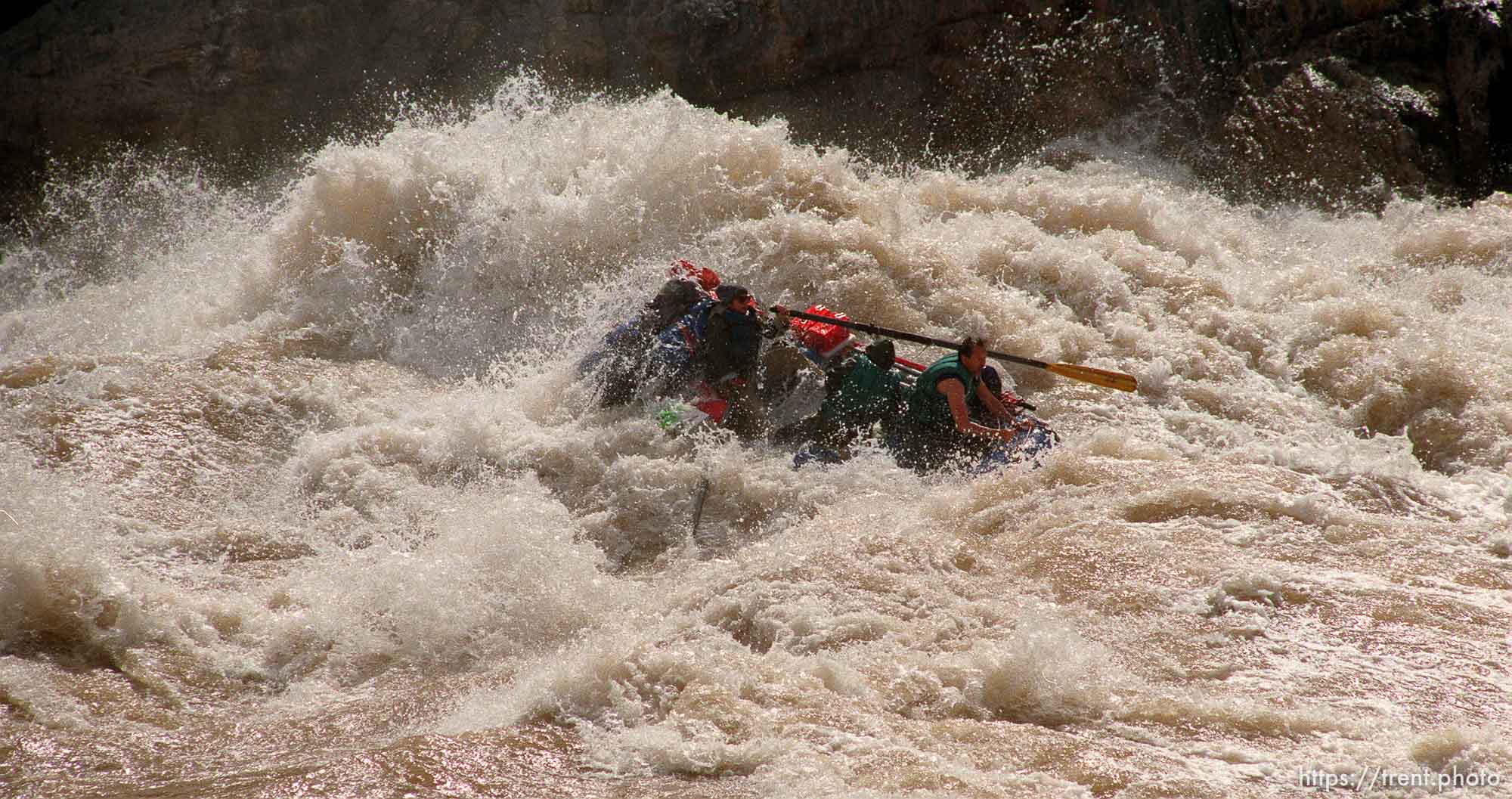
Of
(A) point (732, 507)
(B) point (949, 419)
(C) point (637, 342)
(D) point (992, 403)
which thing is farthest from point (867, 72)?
(A) point (732, 507)

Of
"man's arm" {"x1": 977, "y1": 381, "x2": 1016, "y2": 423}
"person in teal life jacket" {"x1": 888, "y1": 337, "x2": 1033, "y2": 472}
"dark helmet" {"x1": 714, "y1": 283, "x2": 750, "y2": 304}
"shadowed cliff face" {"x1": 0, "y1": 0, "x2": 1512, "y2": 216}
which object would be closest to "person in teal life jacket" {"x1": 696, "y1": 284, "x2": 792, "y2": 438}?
"dark helmet" {"x1": 714, "y1": 283, "x2": 750, "y2": 304}

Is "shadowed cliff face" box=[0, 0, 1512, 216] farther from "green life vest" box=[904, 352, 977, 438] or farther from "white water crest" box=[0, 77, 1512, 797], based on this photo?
"green life vest" box=[904, 352, 977, 438]

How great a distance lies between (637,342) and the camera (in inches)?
251

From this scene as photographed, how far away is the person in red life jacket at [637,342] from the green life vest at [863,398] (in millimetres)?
973

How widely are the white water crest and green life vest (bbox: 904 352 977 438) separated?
0.30m

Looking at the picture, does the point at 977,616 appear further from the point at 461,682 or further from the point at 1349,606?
the point at 461,682

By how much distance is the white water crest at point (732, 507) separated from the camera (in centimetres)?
363

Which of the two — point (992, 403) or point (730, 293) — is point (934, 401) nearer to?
point (992, 403)

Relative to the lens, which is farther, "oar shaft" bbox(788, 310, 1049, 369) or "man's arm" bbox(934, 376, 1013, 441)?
"oar shaft" bbox(788, 310, 1049, 369)

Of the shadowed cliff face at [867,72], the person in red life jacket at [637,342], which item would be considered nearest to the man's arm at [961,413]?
the person in red life jacket at [637,342]

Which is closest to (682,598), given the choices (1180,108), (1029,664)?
(1029,664)

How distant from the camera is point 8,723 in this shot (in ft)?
12.2

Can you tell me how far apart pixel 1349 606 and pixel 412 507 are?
4210 mm

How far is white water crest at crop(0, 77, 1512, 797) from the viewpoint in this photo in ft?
11.9
